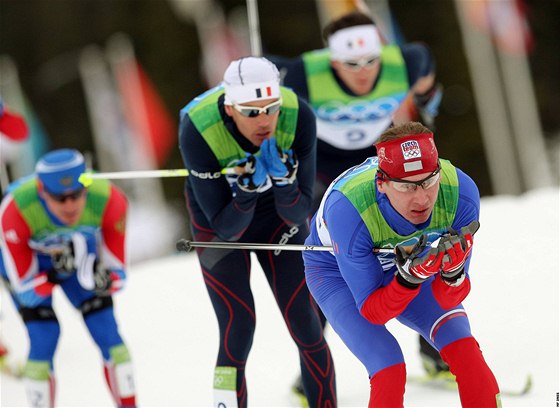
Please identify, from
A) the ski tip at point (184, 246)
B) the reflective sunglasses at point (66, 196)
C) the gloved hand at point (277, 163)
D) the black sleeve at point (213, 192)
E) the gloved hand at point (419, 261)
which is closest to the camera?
the gloved hand at point (419, 261)

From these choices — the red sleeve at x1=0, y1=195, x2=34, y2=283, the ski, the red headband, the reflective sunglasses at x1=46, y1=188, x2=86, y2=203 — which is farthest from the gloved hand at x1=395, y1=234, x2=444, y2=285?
the red sleeve at x1=0, y1=195, x2=34, y2=283

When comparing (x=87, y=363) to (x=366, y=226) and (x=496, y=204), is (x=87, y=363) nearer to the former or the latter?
(x=496, y=204)

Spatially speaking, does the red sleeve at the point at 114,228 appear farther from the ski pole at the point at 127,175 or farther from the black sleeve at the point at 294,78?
the black sleeve at the point at 294,78

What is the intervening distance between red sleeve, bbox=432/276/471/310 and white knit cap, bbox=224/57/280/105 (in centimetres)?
131

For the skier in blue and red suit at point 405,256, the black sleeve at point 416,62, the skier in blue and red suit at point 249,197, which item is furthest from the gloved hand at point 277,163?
the black sleeve at point 416,62

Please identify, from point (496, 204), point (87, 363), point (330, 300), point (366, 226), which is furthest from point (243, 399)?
point (496, 204)

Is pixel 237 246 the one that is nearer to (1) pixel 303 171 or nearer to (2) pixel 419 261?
(1) pixel 303 171

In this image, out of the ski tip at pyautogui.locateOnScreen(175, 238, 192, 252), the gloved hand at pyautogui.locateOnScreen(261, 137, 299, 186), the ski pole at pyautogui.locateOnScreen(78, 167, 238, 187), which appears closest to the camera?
the gloved hand at pyautogui.locateOnScreen(261, 137, 299, 186)

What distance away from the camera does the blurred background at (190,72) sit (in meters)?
20.3

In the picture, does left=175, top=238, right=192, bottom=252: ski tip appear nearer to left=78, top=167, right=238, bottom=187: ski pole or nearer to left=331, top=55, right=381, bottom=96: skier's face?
left=78, top=167, right=238, bottom=187: ski pole

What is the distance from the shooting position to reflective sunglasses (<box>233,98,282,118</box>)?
574 cm

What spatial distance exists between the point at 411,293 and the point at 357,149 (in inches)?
91.9

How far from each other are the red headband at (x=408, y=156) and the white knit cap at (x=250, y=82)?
0.97 meters

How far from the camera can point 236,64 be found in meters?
5.94
